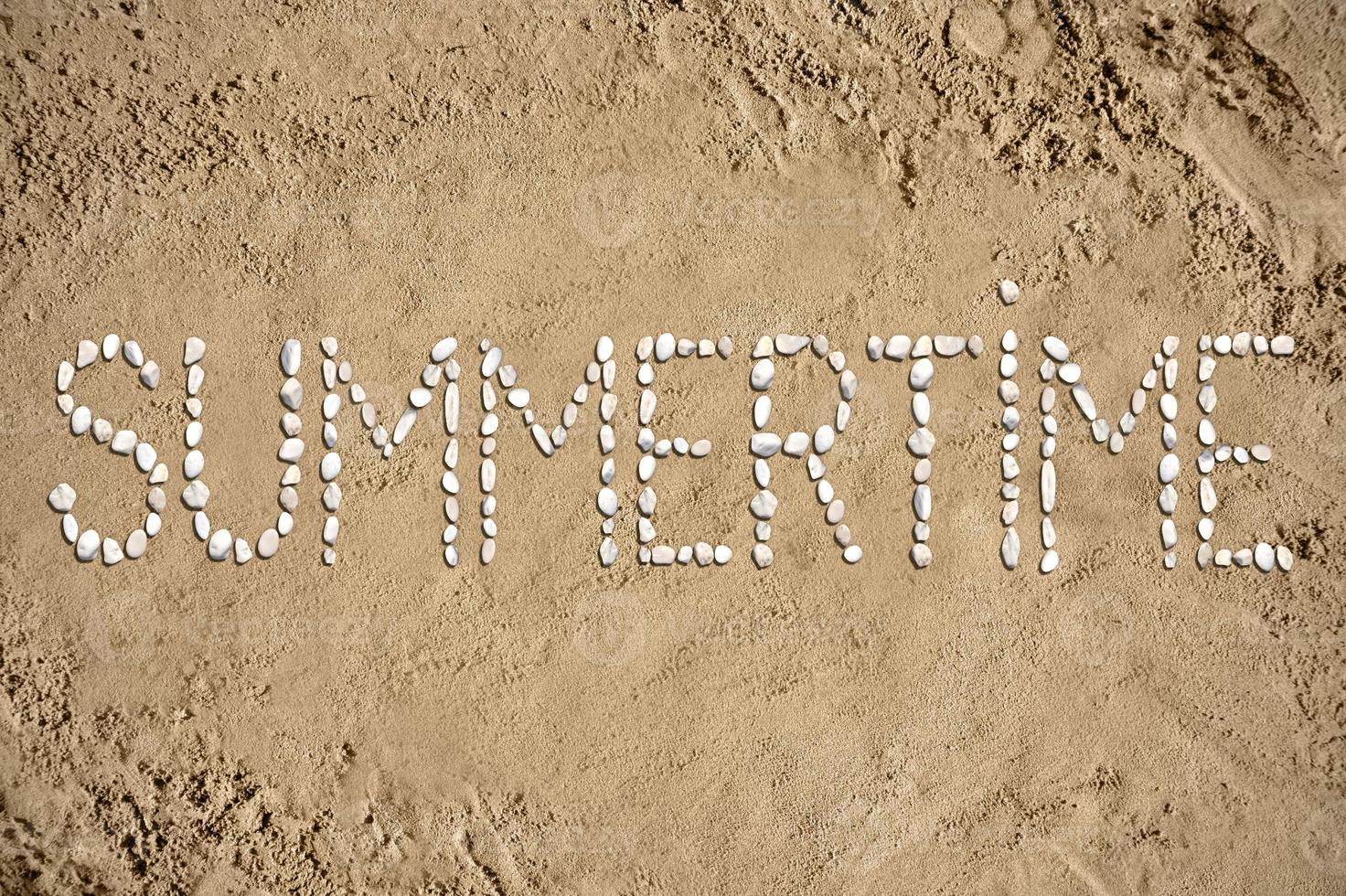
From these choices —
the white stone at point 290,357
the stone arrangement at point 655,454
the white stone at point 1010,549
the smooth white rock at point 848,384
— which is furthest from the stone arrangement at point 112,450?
the white stone at point 1010,549

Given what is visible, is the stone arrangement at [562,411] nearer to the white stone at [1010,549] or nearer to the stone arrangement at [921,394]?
the stone arrangement at [921,394]

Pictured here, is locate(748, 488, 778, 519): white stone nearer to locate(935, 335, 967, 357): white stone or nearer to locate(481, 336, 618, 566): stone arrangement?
locate(481, 336, 618, 566): stone arrangement

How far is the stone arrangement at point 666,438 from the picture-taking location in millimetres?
1215

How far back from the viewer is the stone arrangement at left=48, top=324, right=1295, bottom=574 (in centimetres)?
121

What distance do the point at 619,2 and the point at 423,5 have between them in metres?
0.27

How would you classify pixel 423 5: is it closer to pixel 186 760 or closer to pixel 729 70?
pixel 729 70

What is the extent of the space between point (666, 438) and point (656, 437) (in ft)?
0.05

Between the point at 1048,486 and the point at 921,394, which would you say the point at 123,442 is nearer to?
the point at 921,394

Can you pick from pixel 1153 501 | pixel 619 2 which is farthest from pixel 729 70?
pixel 1153 501

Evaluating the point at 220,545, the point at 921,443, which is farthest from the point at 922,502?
the point at 220,545

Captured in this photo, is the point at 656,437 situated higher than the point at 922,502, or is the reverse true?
the point at 656,437

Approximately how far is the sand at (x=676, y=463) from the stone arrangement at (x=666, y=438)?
0.02 m

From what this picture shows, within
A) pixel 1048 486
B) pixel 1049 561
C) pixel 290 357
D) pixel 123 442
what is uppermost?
pixel 290 357

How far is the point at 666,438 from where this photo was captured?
4.04 ft
